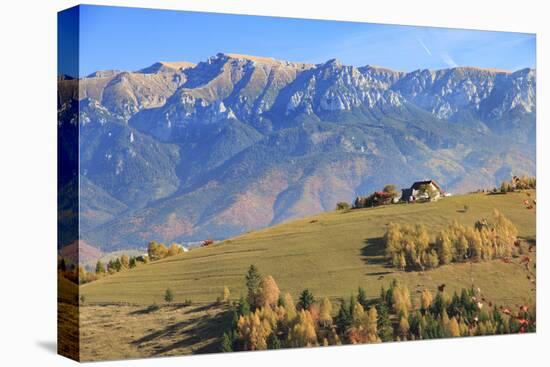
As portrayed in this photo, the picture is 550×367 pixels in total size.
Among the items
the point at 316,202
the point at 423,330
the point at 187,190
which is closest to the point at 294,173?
the point at 316,202

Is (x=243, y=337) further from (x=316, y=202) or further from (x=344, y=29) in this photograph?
(x=344, y=29)

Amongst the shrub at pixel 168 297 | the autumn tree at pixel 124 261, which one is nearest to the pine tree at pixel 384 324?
the shrub at pixel 168 297

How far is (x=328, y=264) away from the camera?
18.5 meters

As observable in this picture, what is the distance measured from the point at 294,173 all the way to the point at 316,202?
606mm

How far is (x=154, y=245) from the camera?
1777cm

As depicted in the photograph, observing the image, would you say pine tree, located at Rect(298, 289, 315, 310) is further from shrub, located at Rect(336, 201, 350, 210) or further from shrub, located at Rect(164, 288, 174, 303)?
shrub, located at Rect(164, 288, 174, 303)

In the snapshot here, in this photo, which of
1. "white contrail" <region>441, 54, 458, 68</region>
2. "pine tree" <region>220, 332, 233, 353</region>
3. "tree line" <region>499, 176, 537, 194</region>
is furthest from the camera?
"tree line" <region>499, 176, 537, 194</region>

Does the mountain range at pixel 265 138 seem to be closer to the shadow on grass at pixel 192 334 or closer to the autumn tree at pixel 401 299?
the shadow on grass at pixel 192 334

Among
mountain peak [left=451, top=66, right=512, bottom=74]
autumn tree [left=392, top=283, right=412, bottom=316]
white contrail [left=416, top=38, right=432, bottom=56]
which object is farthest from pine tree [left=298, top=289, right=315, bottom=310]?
mountain peak [left=451, top=66, right=512, bottom=74]

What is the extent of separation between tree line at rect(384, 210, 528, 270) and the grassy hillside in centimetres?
11

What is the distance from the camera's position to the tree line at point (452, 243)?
19047mm

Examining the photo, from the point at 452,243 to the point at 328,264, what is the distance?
224cm

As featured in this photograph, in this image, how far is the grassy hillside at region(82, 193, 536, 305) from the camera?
57.6 feet

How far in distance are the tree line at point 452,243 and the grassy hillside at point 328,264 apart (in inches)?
4.4
